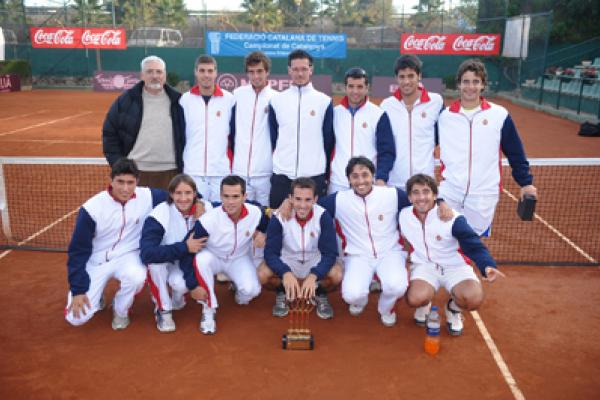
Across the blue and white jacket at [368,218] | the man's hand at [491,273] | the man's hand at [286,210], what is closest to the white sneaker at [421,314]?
the blue and white jacket at [368,218]

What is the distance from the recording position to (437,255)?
4.75 metres

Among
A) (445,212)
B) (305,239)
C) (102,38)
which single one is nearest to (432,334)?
(445,212)

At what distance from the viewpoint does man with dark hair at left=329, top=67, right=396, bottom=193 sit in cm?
504

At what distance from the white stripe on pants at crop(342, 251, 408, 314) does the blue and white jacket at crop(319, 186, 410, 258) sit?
0.27ft

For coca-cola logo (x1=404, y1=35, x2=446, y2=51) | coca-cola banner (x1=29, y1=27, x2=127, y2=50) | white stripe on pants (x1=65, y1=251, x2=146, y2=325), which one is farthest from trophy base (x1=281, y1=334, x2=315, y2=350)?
coca-cola banner (x1=29, y1=27, x2=127, y2=50)

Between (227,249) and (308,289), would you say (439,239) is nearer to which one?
(308,289)

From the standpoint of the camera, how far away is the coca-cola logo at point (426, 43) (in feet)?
88.2

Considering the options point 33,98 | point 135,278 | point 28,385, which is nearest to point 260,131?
point 135,278

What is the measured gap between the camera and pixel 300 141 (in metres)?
5.22

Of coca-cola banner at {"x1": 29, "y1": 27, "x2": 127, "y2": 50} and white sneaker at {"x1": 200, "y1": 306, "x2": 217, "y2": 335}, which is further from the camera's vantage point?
coca-cola banner at {"x1": 29, "y1": 27, "x2": 127, "y2": 50}

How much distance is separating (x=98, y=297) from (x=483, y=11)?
3123cm

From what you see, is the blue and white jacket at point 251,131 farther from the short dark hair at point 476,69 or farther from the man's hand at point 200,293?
the short dark hair at point 476,69

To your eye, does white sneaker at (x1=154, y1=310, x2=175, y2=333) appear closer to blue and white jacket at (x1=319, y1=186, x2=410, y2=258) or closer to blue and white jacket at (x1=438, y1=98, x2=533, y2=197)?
blue and white jacket at (x1=319, y1=186, x2=410, y2=258)

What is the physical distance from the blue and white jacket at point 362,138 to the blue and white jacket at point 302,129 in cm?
11
